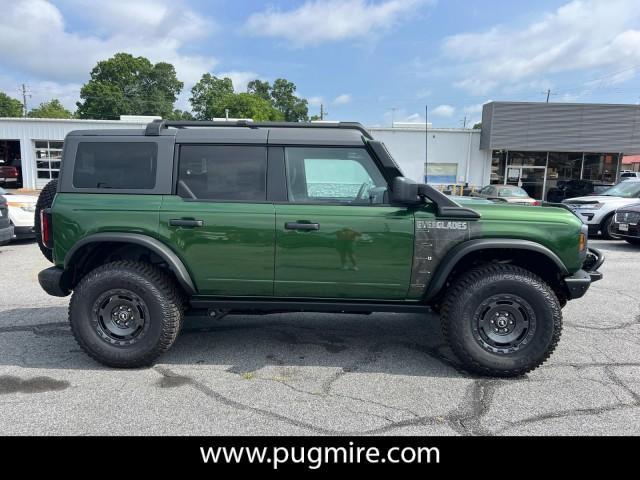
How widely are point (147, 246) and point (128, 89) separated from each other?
73.9 meters

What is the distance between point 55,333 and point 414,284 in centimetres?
366

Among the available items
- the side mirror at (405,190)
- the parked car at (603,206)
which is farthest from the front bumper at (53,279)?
the parked car at (603,206)

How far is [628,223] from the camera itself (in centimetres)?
983

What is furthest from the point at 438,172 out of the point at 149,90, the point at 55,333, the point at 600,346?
the point at 149,90

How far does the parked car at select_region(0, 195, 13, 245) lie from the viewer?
8133 mm

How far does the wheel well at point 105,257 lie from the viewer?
3.71m

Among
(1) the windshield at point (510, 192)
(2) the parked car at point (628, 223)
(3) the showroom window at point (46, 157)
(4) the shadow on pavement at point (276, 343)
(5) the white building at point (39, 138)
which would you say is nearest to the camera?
(4) the shadow on pavement at point (276, 343)

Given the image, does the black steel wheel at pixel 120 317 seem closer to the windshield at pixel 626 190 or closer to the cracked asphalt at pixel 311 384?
the cracked asphalt at pixel 311 384

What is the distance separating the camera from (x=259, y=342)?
4.32 metres

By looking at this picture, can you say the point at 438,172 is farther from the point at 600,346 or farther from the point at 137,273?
the point at 137,273

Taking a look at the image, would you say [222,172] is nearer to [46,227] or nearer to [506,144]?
[46,227]

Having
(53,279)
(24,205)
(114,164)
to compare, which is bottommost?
(53,279)

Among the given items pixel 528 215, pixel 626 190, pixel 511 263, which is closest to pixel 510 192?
pixel 626 190

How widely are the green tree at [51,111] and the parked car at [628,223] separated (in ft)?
278
